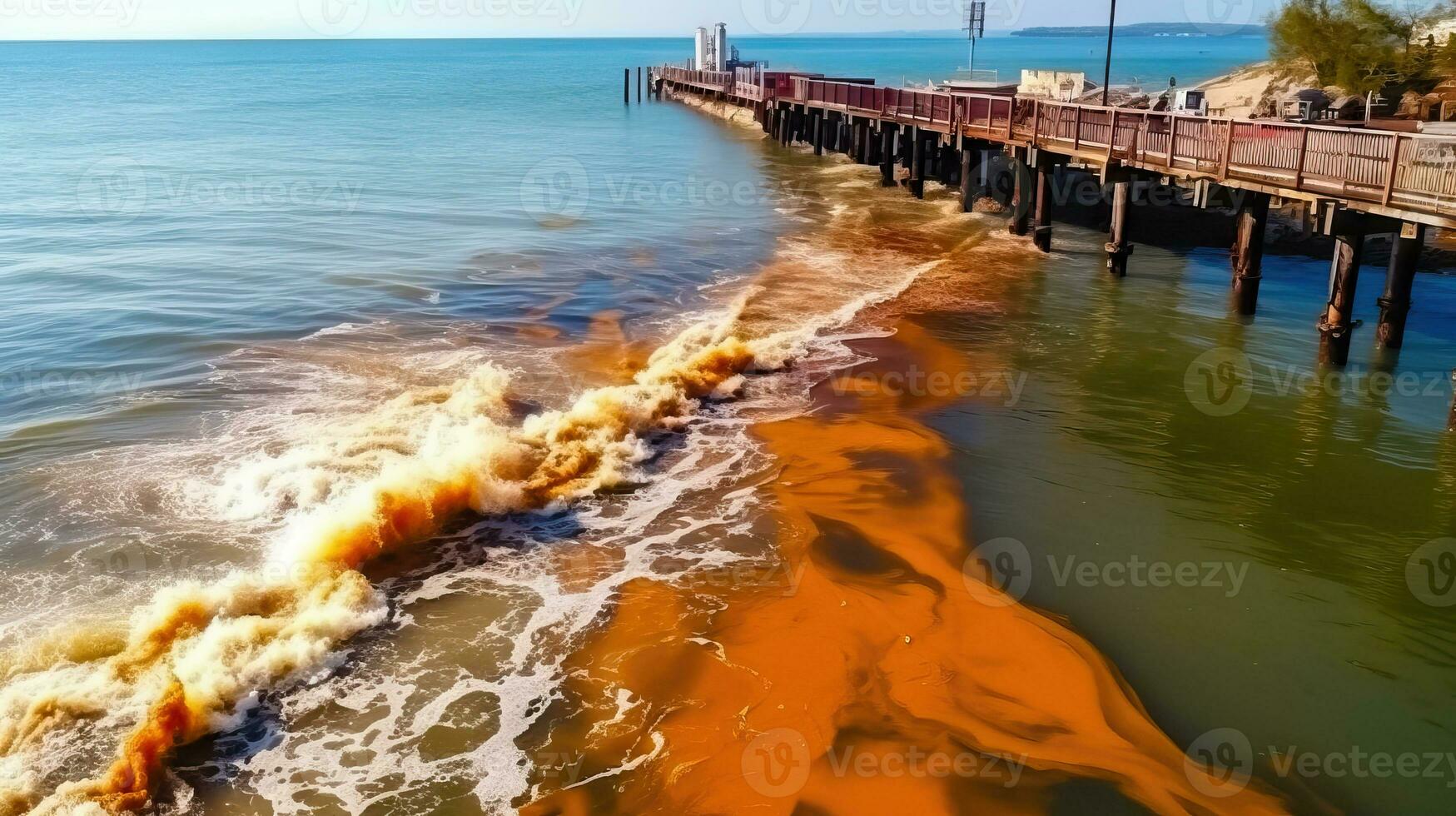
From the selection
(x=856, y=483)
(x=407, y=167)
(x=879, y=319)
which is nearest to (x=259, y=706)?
(x=856, y=483)

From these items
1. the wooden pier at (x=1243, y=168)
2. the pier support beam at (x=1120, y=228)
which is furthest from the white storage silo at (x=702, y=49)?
the pier support beam at (x=1120, y=228)

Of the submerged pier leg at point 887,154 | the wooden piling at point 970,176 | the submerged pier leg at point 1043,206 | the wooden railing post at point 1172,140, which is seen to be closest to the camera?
the wooden railing post at point 1172,140

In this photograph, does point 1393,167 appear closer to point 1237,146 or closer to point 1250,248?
point 1237,146

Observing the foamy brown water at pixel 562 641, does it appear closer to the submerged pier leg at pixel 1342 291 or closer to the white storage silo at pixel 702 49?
the submerged pier leg at pixel 1342 291

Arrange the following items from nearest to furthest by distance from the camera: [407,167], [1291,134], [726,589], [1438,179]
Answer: [726,589] < [1438,179] < [1291,134] < [407,167]

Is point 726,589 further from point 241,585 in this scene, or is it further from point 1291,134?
point 1291,134

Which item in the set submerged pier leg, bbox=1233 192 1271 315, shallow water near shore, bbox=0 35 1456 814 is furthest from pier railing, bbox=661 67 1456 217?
shallow water near shore, bbox=0 35 1456 814

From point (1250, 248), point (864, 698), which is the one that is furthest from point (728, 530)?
point (1250, 248)
